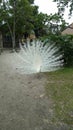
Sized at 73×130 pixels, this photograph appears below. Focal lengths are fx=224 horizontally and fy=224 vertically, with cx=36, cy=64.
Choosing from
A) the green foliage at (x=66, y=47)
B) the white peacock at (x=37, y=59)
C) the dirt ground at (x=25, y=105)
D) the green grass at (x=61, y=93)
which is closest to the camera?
the dirt ground at (x=25, y=105)

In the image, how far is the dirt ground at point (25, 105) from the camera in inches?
172

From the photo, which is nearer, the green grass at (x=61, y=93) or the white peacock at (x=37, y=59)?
the green grass at (x=61, y=93)

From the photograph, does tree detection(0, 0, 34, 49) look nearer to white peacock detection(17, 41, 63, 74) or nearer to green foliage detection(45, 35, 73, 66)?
green foliage detection(45, 35, 73, 66)

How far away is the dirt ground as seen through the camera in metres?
4.37

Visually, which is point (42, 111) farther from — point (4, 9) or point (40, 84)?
point (4, 9)

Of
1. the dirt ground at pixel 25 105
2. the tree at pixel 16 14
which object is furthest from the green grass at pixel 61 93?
the tree at pixel 16 14

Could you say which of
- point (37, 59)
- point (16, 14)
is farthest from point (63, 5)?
point (16, 14)

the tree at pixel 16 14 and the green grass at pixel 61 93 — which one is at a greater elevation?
the tree at pixel 16 14

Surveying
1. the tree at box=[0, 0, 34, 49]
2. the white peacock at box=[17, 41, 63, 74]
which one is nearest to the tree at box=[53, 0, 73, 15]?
the white peacock at box=[17, 41, 63, 74]

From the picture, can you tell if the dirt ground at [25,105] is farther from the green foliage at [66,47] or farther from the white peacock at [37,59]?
the green foliage at [66,47]

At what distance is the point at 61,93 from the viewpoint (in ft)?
21.2

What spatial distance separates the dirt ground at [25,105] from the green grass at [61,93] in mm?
171

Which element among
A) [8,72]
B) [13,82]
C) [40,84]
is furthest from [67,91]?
[8,72]

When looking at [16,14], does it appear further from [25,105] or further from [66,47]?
[25,105]
